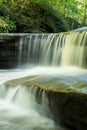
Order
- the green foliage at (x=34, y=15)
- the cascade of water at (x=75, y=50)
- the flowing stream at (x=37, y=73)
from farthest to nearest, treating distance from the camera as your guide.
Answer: the green foliage at (x=34, y=15) < the cascade of water at (x=75, y=50) < the flowing stream at (x=37, y=73)

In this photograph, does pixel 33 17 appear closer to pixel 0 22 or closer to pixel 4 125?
pixel 0 22

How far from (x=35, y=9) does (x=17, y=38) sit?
647 centimetres

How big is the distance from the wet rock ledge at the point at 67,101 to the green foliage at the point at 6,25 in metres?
7.36

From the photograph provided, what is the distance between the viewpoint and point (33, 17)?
15.2 metres

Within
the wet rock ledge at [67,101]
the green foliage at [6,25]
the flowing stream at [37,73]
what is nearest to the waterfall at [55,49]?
the flowing stream at [37,73]

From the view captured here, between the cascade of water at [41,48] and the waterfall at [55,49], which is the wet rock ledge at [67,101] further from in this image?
the cascade of water at [41,48]

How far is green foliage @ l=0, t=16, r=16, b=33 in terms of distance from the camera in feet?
38.2

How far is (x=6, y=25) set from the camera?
11.7 m

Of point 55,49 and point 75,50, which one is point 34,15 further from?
point 75,50

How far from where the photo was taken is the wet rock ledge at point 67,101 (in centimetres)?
392

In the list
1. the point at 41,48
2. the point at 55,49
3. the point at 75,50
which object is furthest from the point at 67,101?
the point at 41,48

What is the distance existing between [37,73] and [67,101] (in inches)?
155

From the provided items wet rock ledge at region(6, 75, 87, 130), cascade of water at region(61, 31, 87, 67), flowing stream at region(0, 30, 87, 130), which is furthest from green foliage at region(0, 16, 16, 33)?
wet rock ledge at region(6, 75, 87, 130)

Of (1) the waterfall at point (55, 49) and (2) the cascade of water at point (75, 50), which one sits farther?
A: (1) the waterfall at point (55, 49)
